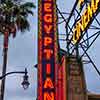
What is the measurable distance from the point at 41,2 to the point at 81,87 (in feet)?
20.9

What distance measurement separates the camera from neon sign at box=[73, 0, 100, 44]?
26066 mm

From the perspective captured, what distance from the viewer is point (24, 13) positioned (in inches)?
1655

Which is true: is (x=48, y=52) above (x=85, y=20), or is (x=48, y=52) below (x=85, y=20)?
below

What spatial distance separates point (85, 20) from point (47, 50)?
3.33 metres

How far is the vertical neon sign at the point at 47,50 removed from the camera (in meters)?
28.4

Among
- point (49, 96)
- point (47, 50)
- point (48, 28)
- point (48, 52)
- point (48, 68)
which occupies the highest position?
point (48, 28)

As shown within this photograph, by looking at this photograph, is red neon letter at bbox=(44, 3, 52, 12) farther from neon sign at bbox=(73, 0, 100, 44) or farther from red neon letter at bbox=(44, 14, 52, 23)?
neon sign at bbox=(73, 0, 100, 44)

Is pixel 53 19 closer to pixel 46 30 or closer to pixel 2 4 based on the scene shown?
pixel 46 30

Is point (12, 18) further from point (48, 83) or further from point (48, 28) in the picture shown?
point (48, 83)

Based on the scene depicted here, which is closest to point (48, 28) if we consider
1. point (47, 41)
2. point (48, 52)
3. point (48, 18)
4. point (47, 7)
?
point (48, 18)

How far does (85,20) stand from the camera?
2825cm

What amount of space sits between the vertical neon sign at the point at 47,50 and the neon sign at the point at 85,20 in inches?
59.7

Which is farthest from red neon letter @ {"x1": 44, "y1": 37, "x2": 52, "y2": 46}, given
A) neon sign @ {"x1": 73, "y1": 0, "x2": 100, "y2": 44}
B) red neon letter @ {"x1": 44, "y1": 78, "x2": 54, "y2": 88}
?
red neon letter @ {"x1": 44, "y1": 78, "x2": 54, "y2": 88}

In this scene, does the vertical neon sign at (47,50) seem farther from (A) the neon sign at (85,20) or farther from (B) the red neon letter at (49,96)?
(A) the neon sign at (85,20)
